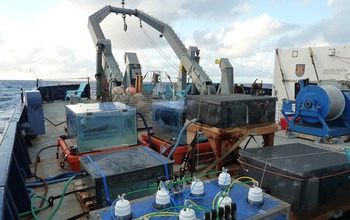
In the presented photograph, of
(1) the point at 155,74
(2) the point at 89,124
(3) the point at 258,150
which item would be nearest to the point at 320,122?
(3) the point at 258,150

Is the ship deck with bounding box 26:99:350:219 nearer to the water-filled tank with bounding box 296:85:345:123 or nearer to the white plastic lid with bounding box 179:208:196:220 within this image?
the water-filled tank with bounding box 296:85:345:123

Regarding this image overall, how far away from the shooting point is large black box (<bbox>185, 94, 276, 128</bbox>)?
3866 millimetres

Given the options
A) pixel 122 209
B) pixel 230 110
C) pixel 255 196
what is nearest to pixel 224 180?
pixel 255 196

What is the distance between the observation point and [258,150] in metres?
3.25

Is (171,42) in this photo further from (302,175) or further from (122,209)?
(122,209)

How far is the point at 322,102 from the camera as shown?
273 inches

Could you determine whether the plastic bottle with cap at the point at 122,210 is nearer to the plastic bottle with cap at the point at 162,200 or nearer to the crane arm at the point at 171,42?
the plastic bottle with cap at the point at 162,200

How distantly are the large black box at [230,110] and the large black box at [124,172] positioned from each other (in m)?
1.09

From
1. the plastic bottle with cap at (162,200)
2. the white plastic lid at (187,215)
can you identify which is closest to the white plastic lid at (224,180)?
the plastic bottle with cap at (162,200)

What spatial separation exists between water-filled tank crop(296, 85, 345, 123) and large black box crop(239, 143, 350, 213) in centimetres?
422

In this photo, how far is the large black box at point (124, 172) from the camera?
2854 millimetres

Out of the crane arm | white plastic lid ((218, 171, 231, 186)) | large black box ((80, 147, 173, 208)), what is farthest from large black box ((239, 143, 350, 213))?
the crane arm

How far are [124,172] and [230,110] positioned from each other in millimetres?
1828

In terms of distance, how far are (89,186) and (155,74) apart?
11004 mm
